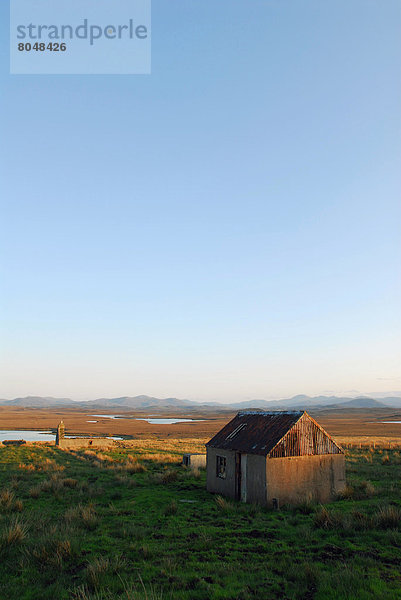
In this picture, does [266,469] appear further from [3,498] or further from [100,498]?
[3,498]

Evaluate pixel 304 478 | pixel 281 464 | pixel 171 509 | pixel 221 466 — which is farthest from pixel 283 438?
pixel 171 509

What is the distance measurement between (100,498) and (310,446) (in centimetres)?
979

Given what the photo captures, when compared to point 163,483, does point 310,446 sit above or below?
above

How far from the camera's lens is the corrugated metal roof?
17.7m

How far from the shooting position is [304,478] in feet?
58.2

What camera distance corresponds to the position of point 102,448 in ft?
124

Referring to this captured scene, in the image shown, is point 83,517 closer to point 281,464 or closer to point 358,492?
Result: point 281,464

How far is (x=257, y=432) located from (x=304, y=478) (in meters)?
2.91

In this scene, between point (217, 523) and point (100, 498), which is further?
point (100, 498)

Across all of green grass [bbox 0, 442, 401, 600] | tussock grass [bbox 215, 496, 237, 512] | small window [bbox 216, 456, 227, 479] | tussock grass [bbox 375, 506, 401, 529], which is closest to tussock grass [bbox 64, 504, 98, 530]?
green grass [bbox 0, 442, 401, 600]

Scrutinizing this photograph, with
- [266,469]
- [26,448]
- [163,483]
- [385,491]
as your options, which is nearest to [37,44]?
[266,469]

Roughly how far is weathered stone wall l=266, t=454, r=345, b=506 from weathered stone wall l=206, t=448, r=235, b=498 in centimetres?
256

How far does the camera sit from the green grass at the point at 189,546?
29.0 feet

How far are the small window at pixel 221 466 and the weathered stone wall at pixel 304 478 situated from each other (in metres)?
3.48
